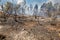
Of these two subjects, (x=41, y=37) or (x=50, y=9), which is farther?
(x=50, y=9)

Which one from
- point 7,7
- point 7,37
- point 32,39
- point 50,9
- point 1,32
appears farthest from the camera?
point 50,9

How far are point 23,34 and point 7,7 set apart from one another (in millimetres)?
75243

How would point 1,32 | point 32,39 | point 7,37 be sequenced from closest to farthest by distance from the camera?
point 32,39 → point 7,37 → point 1,32

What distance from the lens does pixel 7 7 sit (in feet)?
309

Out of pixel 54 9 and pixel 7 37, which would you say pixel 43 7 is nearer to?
pixel 54 9

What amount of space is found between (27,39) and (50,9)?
412ft

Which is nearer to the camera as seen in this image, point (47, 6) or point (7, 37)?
point (7, 37)

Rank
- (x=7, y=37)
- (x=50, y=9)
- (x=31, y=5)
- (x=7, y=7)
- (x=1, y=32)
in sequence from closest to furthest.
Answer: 1. (x=7, y=37)
2. (x=1, y=32)
3. (x=7, y=7)
4. (x=50, y=9)
5. (x=31, y=5)

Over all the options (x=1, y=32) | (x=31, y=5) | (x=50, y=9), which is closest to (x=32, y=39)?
(x=1, y=32)


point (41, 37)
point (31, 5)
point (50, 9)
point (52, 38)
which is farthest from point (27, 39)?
point (31, 5)

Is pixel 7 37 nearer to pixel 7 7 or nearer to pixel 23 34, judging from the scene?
pixel 23 34

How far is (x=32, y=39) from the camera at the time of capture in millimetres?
19531

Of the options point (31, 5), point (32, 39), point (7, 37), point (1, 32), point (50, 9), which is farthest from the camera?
point (31, 5)

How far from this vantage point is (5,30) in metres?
24.8
